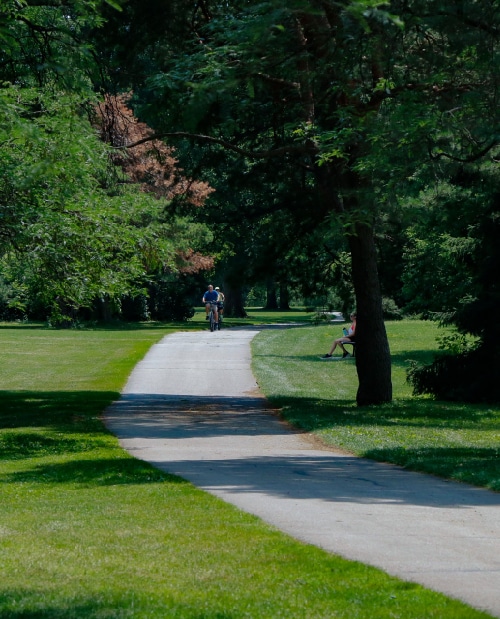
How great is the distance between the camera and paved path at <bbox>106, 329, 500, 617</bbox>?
23.3ft

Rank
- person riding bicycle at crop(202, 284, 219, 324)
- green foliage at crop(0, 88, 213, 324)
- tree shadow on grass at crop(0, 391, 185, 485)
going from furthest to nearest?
1. person riding bicycle at crop(202, 284, 219, 324)
2. green foliage at crop(0, 88, 213, 324)
3. tree shadow on grass at crop(0, 391, 185, 485)

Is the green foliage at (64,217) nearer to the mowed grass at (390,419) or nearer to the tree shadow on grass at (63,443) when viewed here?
the tree shadow on grass at (63,443)

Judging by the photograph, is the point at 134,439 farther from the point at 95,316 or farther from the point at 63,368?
the point at 95,316

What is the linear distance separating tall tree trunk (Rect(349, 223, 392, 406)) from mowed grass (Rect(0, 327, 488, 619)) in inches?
333

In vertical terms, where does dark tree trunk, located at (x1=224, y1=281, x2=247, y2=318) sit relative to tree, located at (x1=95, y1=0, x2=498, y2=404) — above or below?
below

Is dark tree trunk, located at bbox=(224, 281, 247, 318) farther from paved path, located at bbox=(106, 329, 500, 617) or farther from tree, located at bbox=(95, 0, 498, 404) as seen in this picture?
tree, located at bbox=(95, 0, 498, 404)

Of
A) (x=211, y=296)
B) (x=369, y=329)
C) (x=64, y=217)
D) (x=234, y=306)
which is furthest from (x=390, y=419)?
(x=234, y=306)

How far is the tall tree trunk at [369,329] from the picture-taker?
21.1m

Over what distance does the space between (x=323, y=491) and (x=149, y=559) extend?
11.8ft

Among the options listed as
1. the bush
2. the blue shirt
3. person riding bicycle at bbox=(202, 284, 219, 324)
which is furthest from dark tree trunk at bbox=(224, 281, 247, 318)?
the bush

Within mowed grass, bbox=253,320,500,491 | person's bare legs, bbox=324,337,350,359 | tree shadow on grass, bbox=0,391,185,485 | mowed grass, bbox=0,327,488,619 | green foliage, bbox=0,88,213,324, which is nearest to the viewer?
mowed grass, bbox=0,327,488,619

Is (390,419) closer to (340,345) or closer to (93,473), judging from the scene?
(93,473)

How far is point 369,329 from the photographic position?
21453mm

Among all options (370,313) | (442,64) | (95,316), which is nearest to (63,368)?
(370,313)
